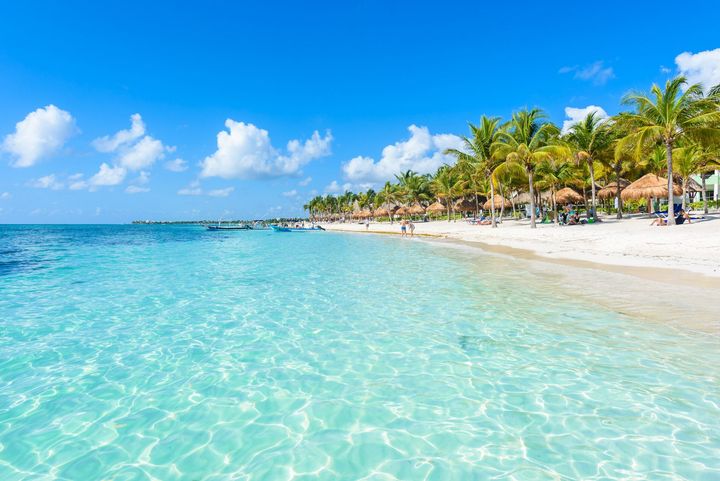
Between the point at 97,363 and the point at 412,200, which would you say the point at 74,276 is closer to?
the point at 97,363

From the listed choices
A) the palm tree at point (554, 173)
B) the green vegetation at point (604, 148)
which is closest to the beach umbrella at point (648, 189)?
the green vegetation at point (604, 148)

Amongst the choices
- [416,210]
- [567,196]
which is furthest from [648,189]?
[416,210]

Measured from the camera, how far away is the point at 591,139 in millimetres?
28250

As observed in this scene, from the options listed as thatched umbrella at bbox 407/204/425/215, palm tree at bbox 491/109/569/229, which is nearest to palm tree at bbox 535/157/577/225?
palm tree at bbox 491/109/569/229

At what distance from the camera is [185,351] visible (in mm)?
6359

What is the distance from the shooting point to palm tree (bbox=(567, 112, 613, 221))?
92.0ft

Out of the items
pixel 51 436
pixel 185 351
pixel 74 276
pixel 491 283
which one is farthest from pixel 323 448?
pixel 74 276

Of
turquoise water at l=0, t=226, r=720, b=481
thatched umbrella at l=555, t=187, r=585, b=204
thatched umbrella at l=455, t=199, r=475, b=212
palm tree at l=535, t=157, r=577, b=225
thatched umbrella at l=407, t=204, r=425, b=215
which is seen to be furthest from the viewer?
thatched umbrella at l=407, t=204, r=425, b=215

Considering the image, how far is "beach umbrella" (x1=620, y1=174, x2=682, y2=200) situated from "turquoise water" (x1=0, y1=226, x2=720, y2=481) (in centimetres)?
2481

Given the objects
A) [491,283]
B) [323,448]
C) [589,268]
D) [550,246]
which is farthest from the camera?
[550,246]

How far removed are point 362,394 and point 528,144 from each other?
28.7 metres

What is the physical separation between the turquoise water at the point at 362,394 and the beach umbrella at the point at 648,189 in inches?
977

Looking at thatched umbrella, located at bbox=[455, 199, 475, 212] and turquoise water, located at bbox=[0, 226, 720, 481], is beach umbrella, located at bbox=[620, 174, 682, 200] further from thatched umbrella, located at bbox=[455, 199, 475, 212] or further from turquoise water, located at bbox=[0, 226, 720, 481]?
thatched umbrella, located at bbox=[455, 199, 475, 212]

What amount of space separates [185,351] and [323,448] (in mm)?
3696
